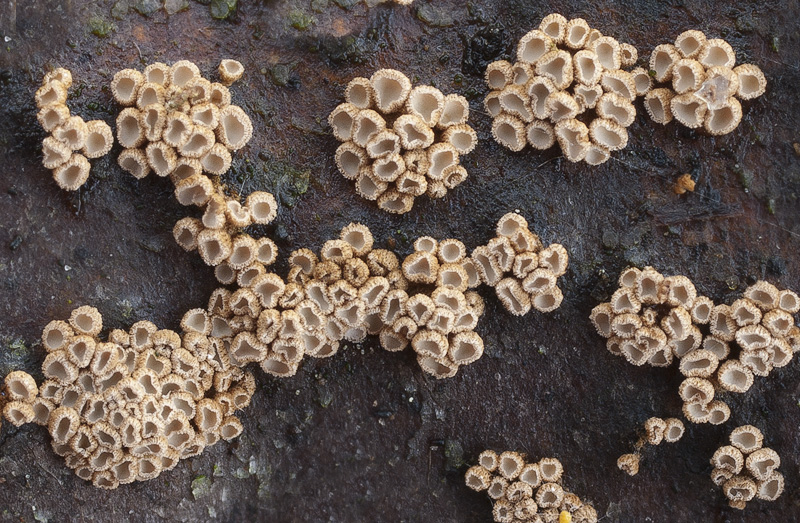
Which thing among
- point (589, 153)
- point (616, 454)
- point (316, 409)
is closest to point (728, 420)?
point (616, 454)

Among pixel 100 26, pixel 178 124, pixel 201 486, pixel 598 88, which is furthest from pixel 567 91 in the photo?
pixel 201 486

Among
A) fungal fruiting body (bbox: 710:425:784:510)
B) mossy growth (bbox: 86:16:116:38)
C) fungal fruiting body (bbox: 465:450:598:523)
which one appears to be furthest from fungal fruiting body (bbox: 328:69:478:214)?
fungal fruiting body (bbox: 710:425:784:510)

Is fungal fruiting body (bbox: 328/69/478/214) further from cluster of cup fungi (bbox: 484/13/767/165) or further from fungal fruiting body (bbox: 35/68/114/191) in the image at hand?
fungal fruiting body (bbox: 35/68/114/191)

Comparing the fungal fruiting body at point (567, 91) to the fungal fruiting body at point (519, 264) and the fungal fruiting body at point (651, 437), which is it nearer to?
the fungal fruiting body at point (519, 264)

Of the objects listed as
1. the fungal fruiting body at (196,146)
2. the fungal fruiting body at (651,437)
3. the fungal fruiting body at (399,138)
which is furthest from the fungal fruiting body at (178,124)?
the fungal fruiting body at (651,437)

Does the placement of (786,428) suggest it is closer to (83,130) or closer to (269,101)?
(269,101)

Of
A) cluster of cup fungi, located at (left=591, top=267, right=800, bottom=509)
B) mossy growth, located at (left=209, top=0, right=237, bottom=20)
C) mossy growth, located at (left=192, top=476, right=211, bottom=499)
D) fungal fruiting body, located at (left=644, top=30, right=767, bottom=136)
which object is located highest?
fungal fruiting body, located at (left=644, top=30, right=767, bottom=136)

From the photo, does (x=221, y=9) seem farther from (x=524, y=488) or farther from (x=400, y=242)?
(x=524, y=488)
